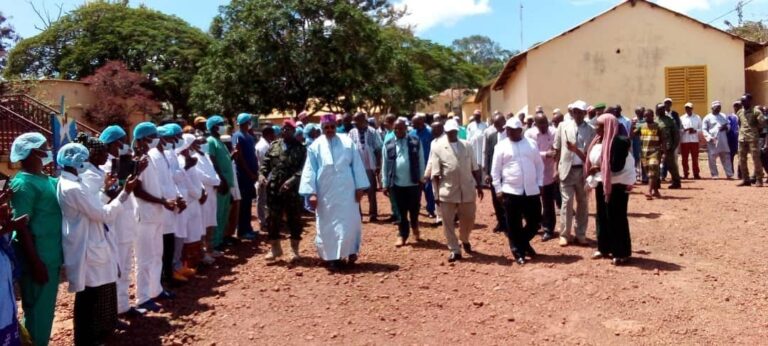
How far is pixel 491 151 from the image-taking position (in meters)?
9.62

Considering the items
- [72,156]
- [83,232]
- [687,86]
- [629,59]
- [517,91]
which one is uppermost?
[629,59]

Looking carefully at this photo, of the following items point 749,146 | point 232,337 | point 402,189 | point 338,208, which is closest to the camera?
point 232,337

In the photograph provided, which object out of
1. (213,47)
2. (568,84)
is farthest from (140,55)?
(568,84)

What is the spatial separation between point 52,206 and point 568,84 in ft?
61.5

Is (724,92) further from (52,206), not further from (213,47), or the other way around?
(52,206)

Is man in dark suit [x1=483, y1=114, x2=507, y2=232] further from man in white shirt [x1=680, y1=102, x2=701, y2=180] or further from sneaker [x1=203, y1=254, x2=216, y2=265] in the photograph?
man in white shirt [x1=680, y1=102, x2=701, y2=180]

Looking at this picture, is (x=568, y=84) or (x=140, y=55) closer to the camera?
(x=568, y=84)

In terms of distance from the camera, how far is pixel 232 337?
16.5ft

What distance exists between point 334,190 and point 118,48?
91.3 ft

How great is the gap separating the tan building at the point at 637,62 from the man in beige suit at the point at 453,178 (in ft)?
47.6

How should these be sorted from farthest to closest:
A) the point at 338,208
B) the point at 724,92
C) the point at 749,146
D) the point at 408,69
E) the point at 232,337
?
the point at 408,69
the point at 724,92
the point at 749,146
the point at 338,208
the point at 232,337

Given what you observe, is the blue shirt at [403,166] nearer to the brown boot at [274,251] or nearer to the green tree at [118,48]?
the brown boot at [274,251]

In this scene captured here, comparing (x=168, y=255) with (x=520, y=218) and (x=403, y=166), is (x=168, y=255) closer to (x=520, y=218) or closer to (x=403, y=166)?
(x=403, y=166)

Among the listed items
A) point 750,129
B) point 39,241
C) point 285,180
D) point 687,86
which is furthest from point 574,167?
point 687,86
